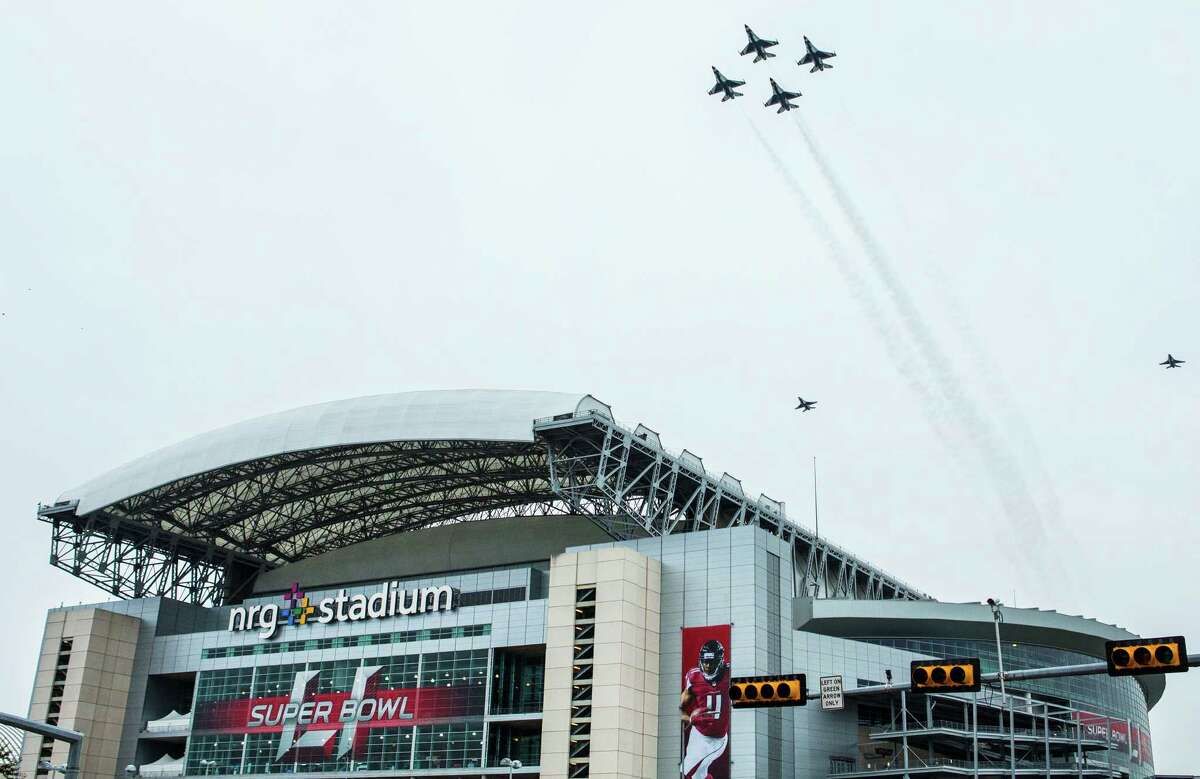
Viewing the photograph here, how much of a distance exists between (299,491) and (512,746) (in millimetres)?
35135

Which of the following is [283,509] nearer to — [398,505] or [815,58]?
[398,505]

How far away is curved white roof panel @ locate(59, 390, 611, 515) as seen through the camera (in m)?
89.9

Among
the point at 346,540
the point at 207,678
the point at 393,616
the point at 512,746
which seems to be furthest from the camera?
the point at 346,540

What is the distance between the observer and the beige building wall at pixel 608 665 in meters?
77.1

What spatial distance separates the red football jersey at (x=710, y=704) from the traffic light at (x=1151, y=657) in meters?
45.8

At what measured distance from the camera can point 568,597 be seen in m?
82.2

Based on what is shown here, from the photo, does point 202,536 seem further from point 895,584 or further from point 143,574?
point 895,584

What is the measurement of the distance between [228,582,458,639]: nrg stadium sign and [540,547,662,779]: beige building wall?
41.0ft

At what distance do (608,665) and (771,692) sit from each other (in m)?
38.3

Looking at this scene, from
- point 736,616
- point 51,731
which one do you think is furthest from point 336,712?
point 51,731

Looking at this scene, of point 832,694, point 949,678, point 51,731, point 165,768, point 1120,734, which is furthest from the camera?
point 1120,734

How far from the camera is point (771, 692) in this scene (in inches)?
1623

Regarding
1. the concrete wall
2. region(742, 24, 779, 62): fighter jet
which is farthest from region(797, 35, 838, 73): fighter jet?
the concrete wall

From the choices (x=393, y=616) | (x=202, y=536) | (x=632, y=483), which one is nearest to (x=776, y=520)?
(x=632, y=483)
